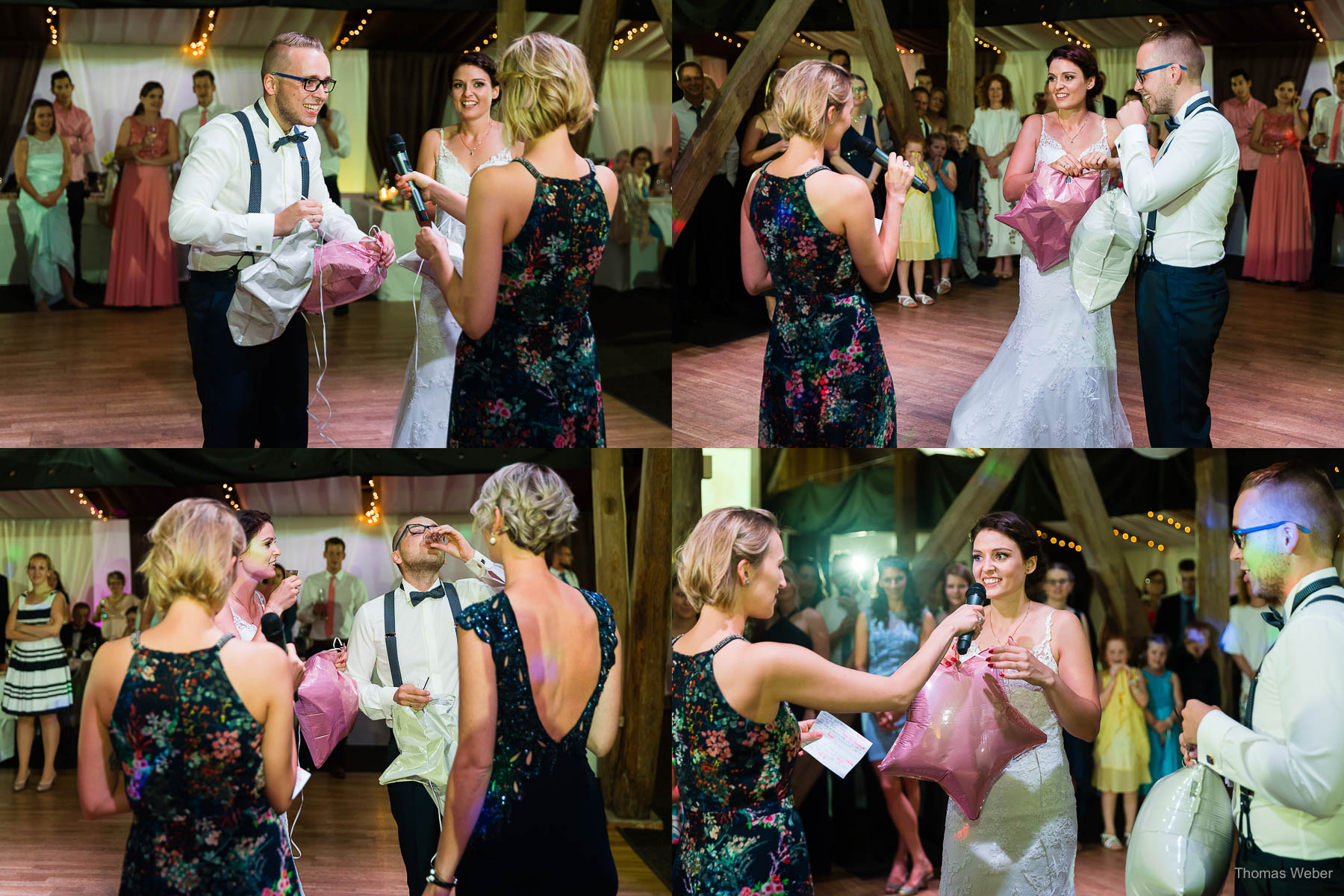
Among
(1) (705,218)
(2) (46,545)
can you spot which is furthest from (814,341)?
(2) (46,545)

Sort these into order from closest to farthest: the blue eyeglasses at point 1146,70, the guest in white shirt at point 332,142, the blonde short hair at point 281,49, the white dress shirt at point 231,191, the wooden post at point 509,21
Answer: the white dress shirt at point 231,191
the blonde short hair at point 281,49
the blue eyeglasses at point 1146,70
the guest in white shirt at point 332,142
the wooden post at point 509,21

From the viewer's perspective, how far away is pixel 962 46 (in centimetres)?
386

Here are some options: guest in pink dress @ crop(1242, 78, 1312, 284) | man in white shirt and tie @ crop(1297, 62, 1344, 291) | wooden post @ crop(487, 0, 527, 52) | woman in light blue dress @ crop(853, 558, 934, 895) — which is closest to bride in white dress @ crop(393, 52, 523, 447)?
wooden post @ crop(487, 0, 527, 52)

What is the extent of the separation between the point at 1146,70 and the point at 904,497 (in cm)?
164

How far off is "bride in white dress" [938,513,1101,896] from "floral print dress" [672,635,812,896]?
0.73 meters

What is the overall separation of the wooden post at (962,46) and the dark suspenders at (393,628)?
220 cm

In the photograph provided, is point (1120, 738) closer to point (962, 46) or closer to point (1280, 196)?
point (1280, 196)

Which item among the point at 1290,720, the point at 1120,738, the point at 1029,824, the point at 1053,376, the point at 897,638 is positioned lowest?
the point at 1120,738

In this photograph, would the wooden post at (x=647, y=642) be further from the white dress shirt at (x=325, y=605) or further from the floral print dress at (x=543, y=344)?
the white dress shirt at (x=325, y=605)

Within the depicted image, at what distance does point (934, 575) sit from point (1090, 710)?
110 cm

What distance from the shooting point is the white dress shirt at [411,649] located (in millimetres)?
3475

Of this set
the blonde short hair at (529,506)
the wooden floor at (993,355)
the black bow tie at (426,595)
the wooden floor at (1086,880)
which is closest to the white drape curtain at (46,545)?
the black bow tie at (426,595)

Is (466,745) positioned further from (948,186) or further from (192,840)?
(948,186)

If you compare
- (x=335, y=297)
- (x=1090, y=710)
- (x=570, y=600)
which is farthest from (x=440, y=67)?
(x=1090, y=710)
